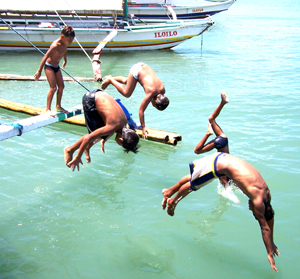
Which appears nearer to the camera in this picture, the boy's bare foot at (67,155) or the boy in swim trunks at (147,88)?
the boy's bare foot at (67,155)

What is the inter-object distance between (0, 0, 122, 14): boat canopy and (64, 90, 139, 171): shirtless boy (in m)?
10.4

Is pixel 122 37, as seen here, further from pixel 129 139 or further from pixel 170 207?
pixel 170 207

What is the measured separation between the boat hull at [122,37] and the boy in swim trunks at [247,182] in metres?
13.2

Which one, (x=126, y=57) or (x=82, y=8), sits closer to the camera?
(x=82, y=8)

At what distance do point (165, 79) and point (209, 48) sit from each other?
797 centimetres

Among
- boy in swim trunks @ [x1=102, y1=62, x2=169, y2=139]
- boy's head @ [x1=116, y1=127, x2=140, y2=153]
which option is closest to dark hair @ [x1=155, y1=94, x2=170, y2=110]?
boy in swim trunks @ [x1=102, y1=62, x2=169, y2=139]

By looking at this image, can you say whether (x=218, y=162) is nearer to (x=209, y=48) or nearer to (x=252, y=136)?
(x=252, y=136)

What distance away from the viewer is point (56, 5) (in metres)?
14.6

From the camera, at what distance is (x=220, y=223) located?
4641 millimetres

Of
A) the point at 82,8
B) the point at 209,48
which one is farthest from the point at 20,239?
the point at 209,48

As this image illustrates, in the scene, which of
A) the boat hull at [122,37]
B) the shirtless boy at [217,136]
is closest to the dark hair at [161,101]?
the shirtless boy at [217,136]

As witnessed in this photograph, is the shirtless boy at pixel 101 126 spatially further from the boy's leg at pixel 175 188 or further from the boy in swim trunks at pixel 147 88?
the boy in swim trunks at pixel 147 88

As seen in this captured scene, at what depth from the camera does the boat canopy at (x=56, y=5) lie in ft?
46.5

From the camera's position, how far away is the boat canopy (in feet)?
46.5
